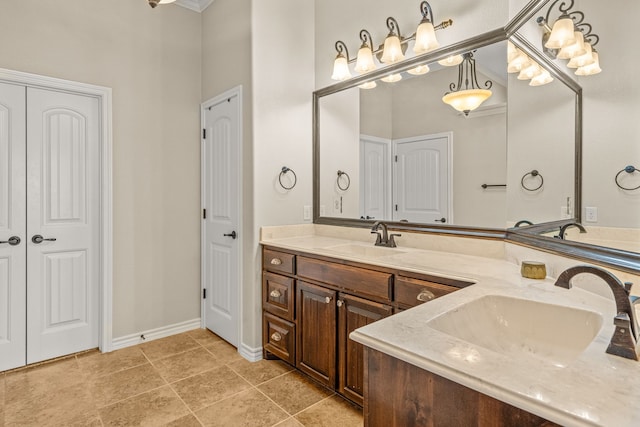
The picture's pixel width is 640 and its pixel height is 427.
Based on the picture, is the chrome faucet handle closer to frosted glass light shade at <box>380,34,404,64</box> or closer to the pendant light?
the pendant light

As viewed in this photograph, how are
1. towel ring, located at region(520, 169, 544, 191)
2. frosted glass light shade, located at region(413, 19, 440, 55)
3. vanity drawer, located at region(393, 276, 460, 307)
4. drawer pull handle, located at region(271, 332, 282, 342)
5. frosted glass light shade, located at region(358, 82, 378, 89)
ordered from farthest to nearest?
frosted glass light shade, located at region(358, 82, 378, 89) → drawer pull handle, located at region(271, 332, 282, 342) → frosted glass light shade, located at region(413, 19, 440, 55) → towel ring, located at region(520, 169, 544, 191) → vanity drawer, located at region(393, 276, 460, 307)

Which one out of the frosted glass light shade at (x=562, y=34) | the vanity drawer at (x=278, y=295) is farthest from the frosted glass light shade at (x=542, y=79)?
the vanity drawer at (x=278, y=295)

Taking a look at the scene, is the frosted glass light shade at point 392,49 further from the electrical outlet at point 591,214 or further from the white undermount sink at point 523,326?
the white undermount sink at point 523,326

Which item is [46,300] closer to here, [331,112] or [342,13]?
[331,112]

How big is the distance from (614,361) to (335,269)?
1485 mm

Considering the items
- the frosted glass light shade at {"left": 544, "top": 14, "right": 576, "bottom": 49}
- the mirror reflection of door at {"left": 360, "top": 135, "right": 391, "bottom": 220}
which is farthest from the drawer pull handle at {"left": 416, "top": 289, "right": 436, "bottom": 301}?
the frosted glass light shade at {"left": 544, "top": 14, "right": 576, "bottom": 49}

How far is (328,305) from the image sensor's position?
2.19 meters

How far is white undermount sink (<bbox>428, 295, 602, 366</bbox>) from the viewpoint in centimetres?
107

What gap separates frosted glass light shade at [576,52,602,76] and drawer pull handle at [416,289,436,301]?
1.08 meters

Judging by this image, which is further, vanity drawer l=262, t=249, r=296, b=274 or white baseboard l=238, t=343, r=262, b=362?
white baseboard l=238, t=343, r=262, b=362

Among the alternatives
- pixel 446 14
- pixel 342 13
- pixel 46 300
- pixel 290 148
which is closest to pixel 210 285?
pixel 46 300

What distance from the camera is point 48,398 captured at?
2.19 m

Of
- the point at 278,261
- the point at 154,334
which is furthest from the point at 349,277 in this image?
the point at 154,334

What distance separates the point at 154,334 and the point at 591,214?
10.6 ft
